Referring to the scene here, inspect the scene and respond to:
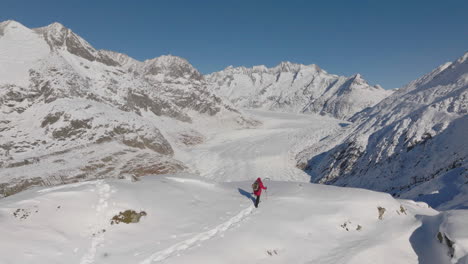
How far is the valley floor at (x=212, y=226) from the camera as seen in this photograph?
9859 mm

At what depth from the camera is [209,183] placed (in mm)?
18188

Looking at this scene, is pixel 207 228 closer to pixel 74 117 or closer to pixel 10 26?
pixel 74 117

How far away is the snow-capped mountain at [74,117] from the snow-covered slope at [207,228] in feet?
24.4

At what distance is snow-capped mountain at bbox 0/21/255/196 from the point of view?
143 ft

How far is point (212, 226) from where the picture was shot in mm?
→ 12062

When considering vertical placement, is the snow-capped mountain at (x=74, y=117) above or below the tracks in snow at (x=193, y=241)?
above

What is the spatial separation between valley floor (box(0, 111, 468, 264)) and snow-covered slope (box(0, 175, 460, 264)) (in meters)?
0.04

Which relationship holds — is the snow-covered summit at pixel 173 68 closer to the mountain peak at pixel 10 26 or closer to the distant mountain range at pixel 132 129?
the distant mountain range at pixel 132 129

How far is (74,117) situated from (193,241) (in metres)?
53.5

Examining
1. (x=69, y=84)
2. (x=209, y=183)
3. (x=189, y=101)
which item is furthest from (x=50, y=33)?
(x=209, y=183)

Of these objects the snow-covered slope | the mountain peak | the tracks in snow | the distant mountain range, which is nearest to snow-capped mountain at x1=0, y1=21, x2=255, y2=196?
the distant mountain range

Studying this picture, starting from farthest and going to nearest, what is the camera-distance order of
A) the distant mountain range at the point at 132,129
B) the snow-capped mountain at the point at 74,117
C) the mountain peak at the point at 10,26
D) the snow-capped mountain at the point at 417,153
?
the mountain peak at the point at 10,26, the snow-capped mountain at the point at 74,117, the distant mountain range at the point at 132,129, the snow-capped mountain at the point at 417,153

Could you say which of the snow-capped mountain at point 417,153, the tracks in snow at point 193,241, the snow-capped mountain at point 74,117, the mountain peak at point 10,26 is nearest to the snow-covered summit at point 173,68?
the snow-capped mountain at point 74,117

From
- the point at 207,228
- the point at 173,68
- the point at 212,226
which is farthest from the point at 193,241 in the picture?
the point at 173,68
